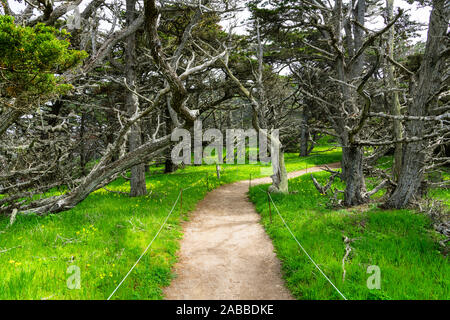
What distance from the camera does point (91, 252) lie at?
5355 mm

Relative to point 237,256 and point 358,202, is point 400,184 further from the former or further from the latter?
point 237,256

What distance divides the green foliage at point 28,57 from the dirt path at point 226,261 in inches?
186

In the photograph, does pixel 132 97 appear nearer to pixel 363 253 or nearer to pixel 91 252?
pixel 91 252

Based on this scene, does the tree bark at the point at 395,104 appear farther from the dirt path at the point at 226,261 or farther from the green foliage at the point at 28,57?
the green foliage at the point at 28,57

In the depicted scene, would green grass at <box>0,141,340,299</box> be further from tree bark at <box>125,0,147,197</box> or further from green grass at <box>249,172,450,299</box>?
green grass at <box>249,172,450,299</box>

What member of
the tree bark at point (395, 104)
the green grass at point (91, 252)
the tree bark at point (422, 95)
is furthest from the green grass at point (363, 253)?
the green grass at point (91, 252)

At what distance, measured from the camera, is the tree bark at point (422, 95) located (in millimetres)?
6605

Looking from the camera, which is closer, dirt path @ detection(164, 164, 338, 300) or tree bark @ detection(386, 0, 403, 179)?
dirt path @ detection(164, 164, 338, 300)

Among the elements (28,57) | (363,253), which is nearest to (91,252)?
(28,57)

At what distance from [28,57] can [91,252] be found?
13.0 feet

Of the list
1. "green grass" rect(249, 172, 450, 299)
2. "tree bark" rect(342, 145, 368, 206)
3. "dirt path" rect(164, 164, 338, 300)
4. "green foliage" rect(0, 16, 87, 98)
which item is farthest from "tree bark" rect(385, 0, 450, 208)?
"green foliage" rect(0, 16, 87, 98)

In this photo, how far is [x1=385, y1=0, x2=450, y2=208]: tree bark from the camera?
21.7 ft

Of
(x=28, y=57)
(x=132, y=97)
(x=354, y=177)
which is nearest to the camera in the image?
(x=28, y=57)

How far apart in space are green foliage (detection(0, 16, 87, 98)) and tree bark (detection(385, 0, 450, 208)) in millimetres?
8786
